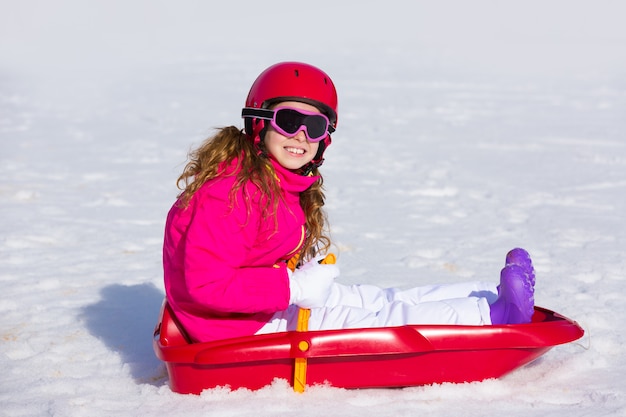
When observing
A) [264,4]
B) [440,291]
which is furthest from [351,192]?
[264,4]

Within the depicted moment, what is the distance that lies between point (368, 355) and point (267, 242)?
19.5 inches

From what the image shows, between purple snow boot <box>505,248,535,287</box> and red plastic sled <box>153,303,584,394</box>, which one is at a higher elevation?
purple snow boot <box>505,248,535,287</box>

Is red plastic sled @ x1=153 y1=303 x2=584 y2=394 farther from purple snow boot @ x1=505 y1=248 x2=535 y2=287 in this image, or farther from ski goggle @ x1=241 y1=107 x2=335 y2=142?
ski goggle @ x1=241 y1=107 x2=335 y2=142

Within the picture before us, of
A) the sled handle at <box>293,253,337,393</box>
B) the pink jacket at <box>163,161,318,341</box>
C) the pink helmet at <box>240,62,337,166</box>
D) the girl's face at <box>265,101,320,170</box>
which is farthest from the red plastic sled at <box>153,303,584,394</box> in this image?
the pink helmet at <box>240,62,337,166</box>

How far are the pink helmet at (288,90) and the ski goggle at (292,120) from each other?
0.03m

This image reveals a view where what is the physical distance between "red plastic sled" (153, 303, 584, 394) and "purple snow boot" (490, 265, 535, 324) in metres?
0.07

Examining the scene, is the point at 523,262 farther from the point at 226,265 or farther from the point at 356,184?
the point at 356,184

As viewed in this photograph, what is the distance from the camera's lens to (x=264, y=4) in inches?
669

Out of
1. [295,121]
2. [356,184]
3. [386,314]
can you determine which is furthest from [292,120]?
[356,184]

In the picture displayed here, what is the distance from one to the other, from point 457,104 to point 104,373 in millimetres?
6625

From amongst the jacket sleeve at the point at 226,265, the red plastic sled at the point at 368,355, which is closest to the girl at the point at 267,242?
the jacket sleeve at the point at 226,265

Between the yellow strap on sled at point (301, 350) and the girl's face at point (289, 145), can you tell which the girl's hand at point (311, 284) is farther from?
the girl's face at point (289, 145)

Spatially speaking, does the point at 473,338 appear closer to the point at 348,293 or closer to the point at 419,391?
the point at 419,391

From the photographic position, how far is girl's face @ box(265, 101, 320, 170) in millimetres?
2852
